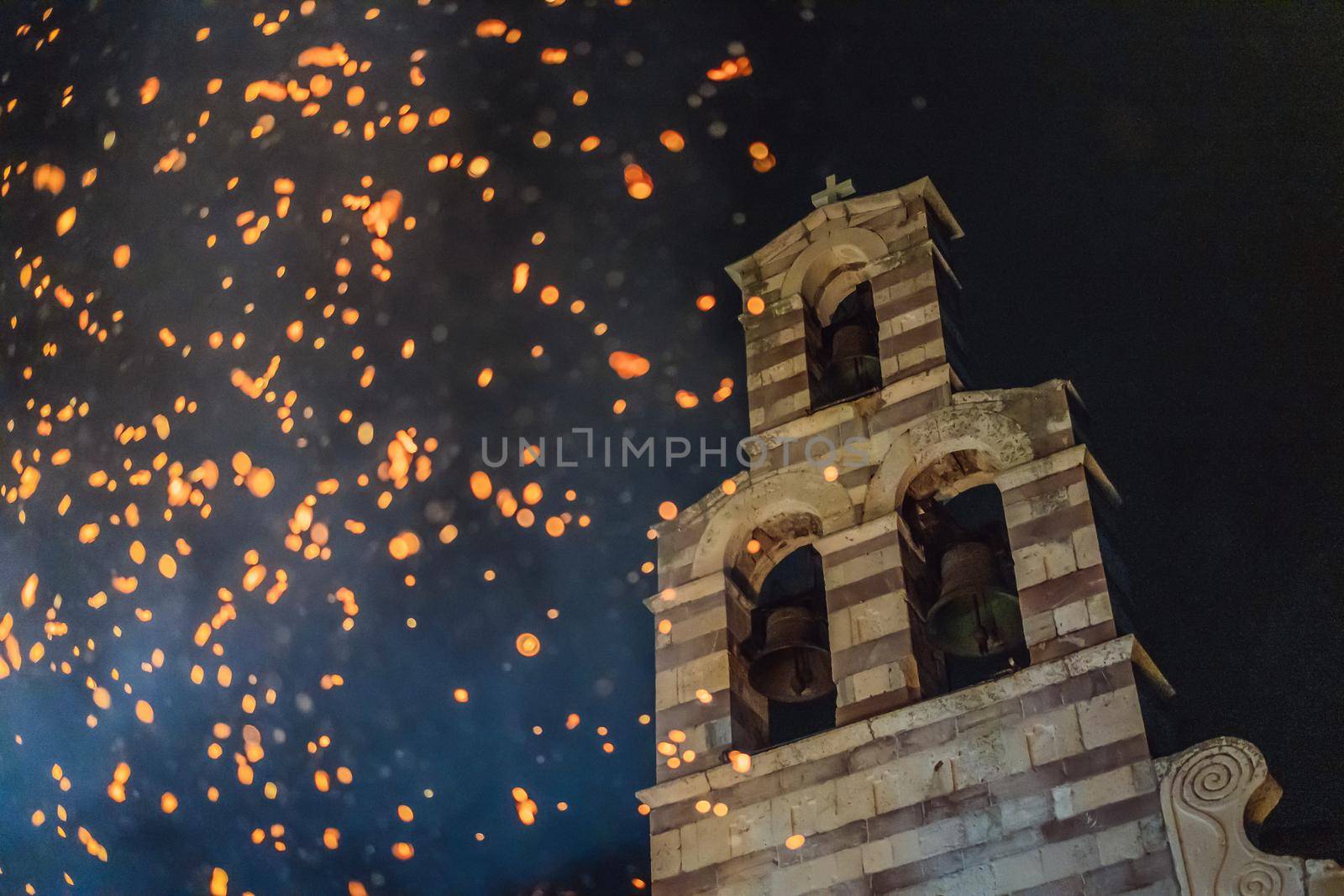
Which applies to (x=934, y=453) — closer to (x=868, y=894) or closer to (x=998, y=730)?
(x=998, y=730)

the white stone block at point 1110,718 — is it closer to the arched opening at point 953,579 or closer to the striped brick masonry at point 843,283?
the arched opening at point 953,579

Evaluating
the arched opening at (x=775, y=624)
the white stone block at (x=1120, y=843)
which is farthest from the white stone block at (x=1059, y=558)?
the white stone block at (x=1120, y=843)

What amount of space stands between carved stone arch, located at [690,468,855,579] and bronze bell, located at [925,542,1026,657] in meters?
1.18

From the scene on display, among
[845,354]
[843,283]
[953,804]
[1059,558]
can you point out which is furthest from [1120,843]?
[843,283]

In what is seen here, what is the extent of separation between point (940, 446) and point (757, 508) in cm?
154

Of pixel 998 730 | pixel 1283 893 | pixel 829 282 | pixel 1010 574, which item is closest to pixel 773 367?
pixel 829 282

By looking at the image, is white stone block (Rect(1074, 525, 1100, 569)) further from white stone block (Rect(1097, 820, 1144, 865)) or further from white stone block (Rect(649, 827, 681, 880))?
white stone block (Rect(649, 827, 681, 880))

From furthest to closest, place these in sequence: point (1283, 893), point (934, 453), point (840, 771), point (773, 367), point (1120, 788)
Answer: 1. point (773, 367)
2. point (934, 453)
3. point (840, 771)
4. point (1120, 788)
5. point (1283, 893)

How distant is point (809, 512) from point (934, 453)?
1073mm

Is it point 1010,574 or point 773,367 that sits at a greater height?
point 773,367

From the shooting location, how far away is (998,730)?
1248cm

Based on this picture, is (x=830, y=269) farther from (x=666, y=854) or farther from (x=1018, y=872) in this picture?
(x=1018, y=872)

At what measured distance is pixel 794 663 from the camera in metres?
14.1

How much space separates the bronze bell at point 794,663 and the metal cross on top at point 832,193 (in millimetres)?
3854
